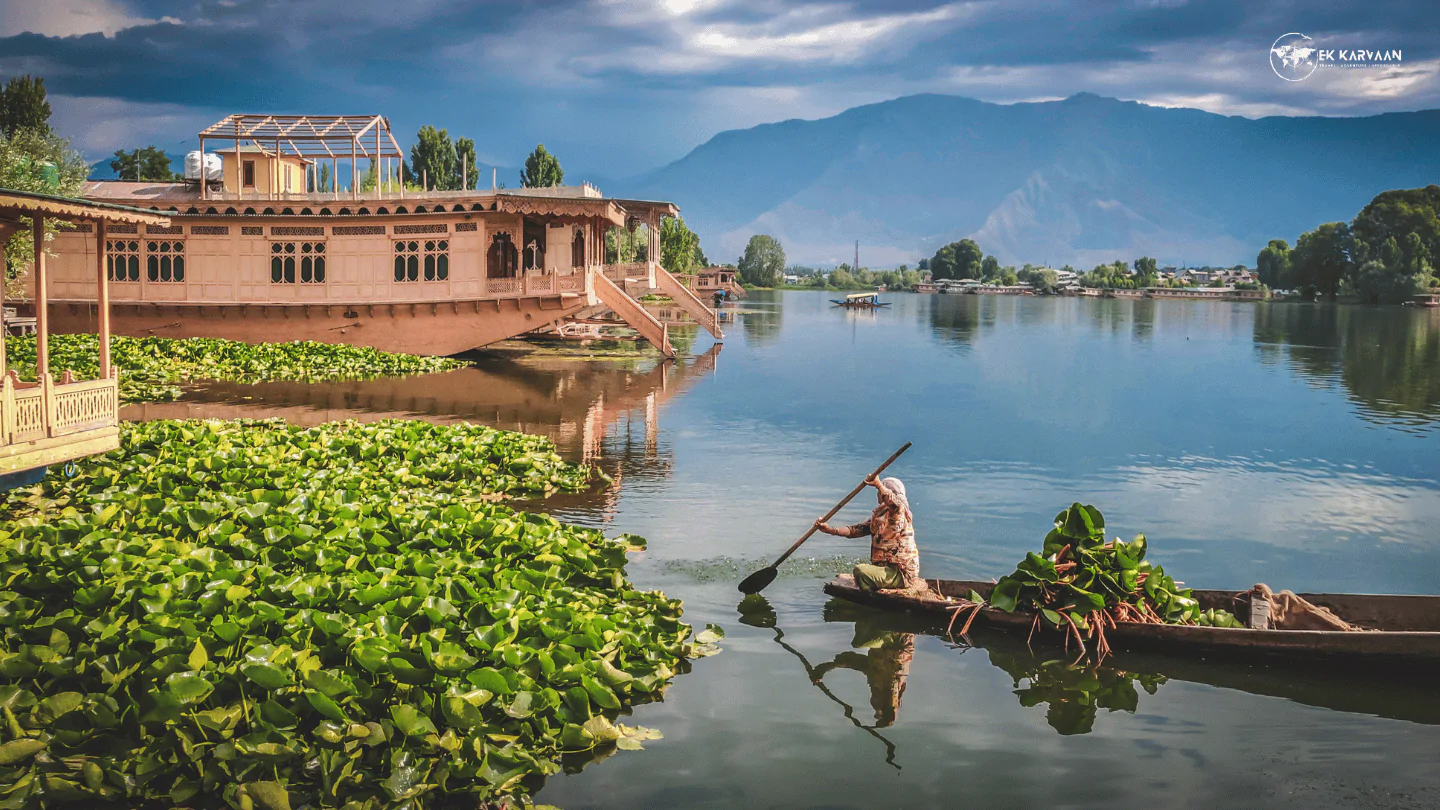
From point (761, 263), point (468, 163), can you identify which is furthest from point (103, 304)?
point (761, 263)

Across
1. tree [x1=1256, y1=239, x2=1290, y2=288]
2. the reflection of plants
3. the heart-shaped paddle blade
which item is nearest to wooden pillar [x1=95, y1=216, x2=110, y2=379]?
the heart-shaped paddle blade

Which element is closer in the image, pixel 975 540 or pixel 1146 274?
pixel 975 540

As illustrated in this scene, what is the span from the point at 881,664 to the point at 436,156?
69763 millimetres

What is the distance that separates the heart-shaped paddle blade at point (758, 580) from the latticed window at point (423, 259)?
23775 mm

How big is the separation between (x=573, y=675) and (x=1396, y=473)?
17.6 meters

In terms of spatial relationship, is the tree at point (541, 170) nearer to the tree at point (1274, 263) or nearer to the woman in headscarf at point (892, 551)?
the woman in headscarf at point (892, 551)

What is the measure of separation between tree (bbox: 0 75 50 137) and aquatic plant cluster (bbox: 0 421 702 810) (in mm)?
48360

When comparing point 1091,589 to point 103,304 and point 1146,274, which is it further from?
point 1146,274

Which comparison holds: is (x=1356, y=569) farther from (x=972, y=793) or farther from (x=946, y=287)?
(x=946, y=287)

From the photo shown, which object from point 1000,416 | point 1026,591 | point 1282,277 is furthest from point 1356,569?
point 1282,277

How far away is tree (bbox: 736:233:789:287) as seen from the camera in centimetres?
18325

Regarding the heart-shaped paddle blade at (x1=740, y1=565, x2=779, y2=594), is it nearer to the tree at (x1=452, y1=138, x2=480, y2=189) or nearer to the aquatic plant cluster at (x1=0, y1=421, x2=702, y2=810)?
the aquatic plant cluster at (x1=0, y1=421, x2=702, y2=810)

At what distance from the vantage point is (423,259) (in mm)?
33156

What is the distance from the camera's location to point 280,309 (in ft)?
109
